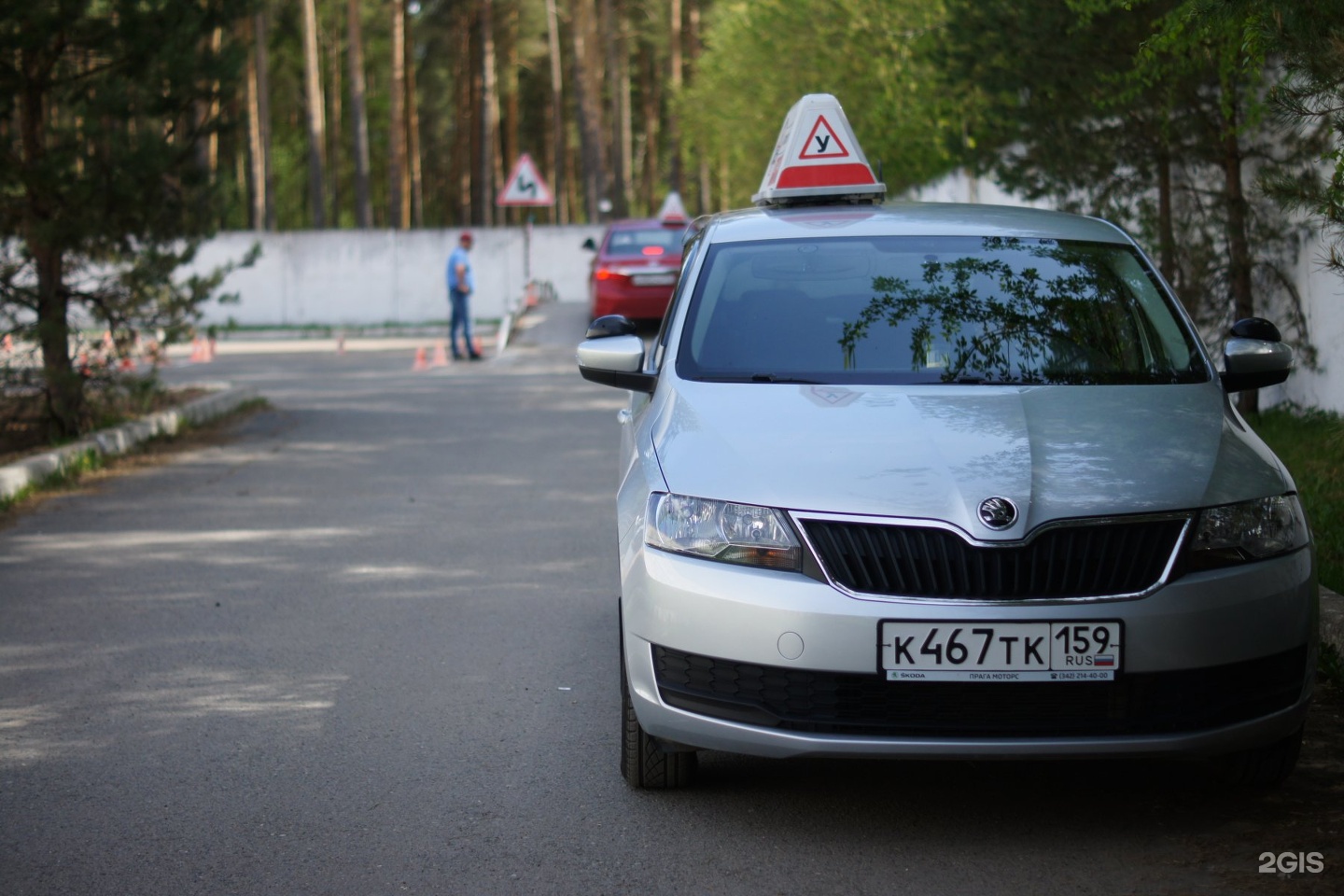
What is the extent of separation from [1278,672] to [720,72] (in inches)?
1442

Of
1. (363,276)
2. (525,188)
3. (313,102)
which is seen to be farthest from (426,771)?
(313,102)

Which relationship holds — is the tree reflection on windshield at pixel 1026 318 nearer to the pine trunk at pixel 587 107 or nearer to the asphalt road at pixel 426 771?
the asphalt road at pixel 426 771

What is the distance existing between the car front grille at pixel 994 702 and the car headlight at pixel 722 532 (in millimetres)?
279

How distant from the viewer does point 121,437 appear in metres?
12.9

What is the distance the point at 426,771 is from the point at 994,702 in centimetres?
182

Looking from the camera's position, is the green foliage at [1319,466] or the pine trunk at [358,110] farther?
the pine trunk at [358,110]

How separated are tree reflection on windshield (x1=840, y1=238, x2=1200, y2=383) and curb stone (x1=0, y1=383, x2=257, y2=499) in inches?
286

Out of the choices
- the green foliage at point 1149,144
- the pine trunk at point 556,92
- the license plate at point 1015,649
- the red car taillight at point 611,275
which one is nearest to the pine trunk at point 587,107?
the pine trunk at point 556,92

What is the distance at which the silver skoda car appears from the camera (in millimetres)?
3943

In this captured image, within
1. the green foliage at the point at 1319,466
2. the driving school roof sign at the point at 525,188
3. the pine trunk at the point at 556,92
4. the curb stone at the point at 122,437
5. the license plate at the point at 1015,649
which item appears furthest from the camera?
the pine trunk at the point at 556,92

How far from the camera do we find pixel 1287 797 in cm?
447

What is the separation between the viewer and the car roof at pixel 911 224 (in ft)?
18.5

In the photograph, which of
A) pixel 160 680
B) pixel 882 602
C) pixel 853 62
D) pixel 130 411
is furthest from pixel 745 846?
pixel 853 62

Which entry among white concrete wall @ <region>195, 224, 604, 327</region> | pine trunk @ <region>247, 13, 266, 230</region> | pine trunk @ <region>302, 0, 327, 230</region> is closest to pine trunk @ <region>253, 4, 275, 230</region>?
pine trunk @ <region>247, 13, 266, 230</region>
